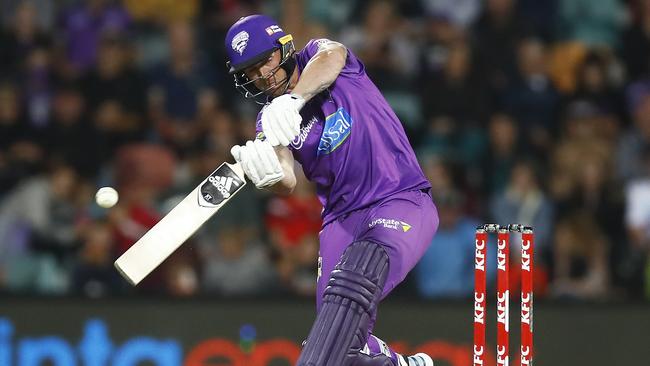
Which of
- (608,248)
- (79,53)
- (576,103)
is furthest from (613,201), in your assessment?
(79,53)

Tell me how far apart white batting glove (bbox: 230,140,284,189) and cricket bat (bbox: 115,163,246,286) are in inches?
3.0

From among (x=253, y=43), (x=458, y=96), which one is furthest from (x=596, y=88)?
(x=253, y=43)

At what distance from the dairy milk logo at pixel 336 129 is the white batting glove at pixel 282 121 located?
0.38 m

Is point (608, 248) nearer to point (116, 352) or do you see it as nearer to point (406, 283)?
point (406, 283)

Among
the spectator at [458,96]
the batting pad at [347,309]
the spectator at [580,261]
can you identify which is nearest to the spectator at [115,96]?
the spectator at [458,96]

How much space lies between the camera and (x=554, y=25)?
10945 mm

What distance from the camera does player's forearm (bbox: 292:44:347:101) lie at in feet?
18.3

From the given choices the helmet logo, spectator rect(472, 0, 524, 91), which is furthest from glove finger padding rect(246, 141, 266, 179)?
spectator rect(472, 0, 524, 91)

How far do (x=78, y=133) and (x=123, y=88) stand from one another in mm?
615

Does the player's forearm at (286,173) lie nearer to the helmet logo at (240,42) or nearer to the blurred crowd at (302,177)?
the helmet logo at (240,42)

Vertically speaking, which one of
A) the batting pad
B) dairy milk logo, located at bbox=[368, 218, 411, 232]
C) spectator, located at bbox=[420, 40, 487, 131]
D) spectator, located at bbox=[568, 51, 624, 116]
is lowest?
the batting pad

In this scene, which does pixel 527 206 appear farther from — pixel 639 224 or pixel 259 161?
pixel 259 161

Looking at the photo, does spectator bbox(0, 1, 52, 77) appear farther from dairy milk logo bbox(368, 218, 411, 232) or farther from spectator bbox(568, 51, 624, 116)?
dairy milk logo bbox(368, 218, 411, 232)

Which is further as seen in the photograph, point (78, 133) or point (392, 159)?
point (78, 133)
